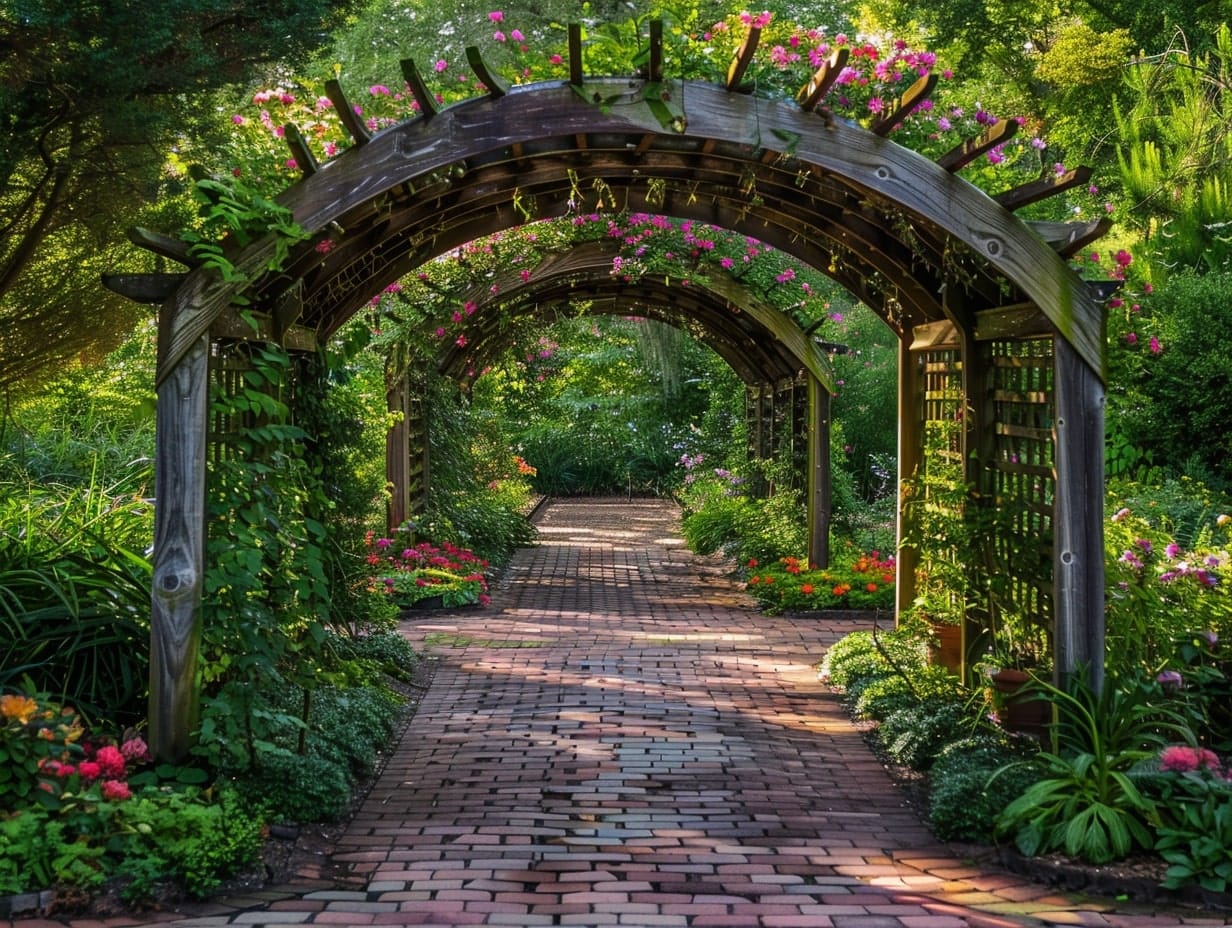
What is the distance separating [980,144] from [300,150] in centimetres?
248

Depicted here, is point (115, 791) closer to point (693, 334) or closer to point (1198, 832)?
point (1198, 832)

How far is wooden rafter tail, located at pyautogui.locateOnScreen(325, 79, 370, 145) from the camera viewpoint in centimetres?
440

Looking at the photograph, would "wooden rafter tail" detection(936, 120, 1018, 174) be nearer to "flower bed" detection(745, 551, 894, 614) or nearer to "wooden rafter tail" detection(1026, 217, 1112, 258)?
"wooden rafter tail" detection(1026, 217, 1112, 258)

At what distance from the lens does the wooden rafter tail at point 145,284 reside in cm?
474

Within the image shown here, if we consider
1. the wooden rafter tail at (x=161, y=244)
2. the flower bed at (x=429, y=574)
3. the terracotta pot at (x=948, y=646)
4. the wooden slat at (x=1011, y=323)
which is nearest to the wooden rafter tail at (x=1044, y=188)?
the wooden slat at (x=1011, y=323)

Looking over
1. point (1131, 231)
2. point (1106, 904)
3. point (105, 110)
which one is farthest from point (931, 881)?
point (1131, 231)

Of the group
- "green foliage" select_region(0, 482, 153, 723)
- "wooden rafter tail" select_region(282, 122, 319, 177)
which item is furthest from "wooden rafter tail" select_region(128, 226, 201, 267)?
"green foliage" select_region(0, 482, 153, 723)

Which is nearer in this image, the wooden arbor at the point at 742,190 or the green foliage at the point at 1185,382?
the wooden arbor at the point at 742,190

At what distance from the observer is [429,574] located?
10.8m

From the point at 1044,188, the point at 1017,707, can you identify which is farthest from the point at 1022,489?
the point at 1044,188

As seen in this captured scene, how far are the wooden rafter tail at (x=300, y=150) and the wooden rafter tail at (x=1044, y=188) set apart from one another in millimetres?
2635

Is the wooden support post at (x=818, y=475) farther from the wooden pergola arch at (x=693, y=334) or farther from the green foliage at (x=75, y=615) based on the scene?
A: the green foliage at (x=75, y=615)

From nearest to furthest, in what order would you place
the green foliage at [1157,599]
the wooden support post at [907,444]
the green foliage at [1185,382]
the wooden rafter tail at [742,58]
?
the wooden rafter tail at [742,58] < the green foliage at [1157,599] < the wooden support post at [907,444] < the green foliage at [1185,382]

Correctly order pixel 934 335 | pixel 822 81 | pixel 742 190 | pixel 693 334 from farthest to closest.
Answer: pixel 693 334
pixel 934 335
pixel 742 190
pixel 822 81
